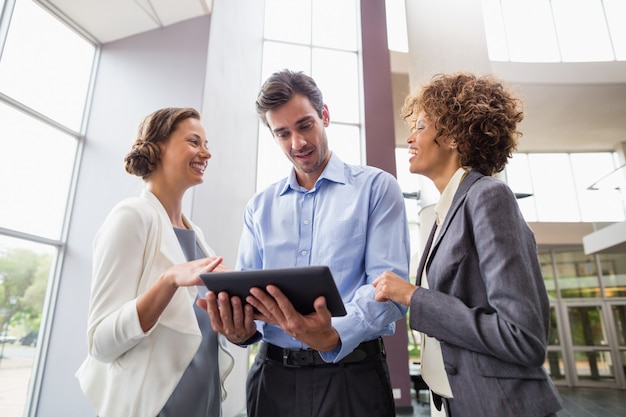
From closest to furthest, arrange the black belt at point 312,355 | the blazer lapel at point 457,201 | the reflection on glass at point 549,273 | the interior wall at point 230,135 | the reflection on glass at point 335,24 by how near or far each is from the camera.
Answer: the blazer lapel at point 457,201, the black belt at point 312,355, the interior wall at point 230,135, the reflection on glass at point 335,24, the reflection on glass at point 549,273

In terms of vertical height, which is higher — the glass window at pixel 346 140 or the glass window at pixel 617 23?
the glass window at pixel 617 23

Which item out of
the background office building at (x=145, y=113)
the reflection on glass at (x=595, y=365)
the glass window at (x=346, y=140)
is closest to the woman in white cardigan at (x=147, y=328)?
the background office building at (x=145, y=113)

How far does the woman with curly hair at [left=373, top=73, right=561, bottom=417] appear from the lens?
95cm

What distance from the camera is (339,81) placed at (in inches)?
298

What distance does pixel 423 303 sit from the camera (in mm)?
1089

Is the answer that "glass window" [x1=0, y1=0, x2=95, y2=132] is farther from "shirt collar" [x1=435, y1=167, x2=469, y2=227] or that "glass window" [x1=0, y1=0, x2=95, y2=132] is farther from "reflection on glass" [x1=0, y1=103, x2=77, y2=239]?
"shirt collar" [x1=435, y1=167, x2=469, y2=227]

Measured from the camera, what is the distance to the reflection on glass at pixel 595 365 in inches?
421

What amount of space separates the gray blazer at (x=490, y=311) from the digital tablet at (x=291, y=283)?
0.88 ft

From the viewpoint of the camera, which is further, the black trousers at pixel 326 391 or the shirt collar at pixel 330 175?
the shirt collar at pixel 330 175

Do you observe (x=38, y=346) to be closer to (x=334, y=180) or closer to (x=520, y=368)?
(x=334, y=180)

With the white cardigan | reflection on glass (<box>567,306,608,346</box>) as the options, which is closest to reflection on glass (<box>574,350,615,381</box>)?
reflection on glass (<box>567,306,608,346</box>)

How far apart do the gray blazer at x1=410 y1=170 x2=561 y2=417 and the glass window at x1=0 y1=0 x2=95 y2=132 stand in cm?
375

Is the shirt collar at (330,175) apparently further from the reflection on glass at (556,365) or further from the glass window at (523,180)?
the reflection on glass at (556,365)

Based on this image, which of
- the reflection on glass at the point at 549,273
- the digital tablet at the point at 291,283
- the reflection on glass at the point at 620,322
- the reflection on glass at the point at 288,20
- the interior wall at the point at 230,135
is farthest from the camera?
the reflection on glass at the point at 549,273
